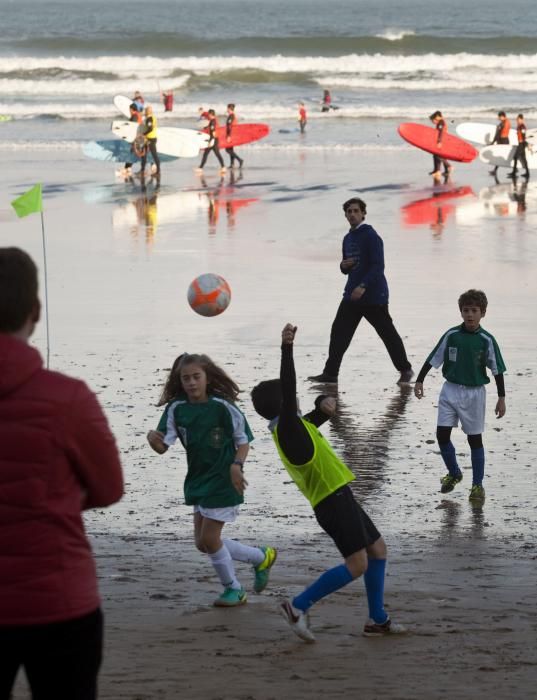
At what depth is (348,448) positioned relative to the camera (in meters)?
10.2

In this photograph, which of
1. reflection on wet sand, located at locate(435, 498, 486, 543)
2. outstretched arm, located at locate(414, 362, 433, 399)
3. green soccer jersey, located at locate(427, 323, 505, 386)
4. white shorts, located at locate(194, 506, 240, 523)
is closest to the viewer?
white shorts, located at locate(194, 506, 240, 523)

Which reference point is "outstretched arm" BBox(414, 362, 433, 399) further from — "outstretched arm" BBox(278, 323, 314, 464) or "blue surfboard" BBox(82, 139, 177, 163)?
"blue surfboard" BBox(82, 139, 177, 163)

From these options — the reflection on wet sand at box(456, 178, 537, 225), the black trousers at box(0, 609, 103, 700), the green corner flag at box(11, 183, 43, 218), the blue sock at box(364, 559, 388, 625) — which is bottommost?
the reflection on wet sand at box(456, 178, 537, 225)

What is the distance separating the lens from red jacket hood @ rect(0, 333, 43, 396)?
136 inches

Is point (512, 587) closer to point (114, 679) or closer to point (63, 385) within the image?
point (114, 679)

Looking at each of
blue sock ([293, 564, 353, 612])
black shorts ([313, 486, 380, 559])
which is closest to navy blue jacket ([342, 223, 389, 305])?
black shorts ([313, 486, 380, 559])

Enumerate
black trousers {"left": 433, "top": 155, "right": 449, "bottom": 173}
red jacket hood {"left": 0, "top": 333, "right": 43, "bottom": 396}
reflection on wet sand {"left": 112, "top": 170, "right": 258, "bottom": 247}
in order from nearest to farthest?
red jacket hood {"left": 0, "top": 333, "right": 43, "bottom": 396} → reflection on wet sand {"left": 112, "top": 170, "right": 258, "bottom": 247} → black trousers {"left": 433, "top": 155, "right": 449, "bottom": 173}

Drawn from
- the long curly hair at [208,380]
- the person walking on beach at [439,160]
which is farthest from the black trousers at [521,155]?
the long curly hair at [208,380]

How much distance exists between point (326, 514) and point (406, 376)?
6.27 m

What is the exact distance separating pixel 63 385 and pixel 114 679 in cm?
248

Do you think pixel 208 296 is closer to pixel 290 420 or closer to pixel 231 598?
pixel 231 598

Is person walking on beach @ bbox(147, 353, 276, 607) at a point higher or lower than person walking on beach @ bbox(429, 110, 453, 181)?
higher

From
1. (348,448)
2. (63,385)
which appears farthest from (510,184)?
(63,385)

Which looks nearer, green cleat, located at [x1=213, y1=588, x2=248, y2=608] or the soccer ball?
green cleat, located at [x1=213, y1=588, x2=248, y2=608]
